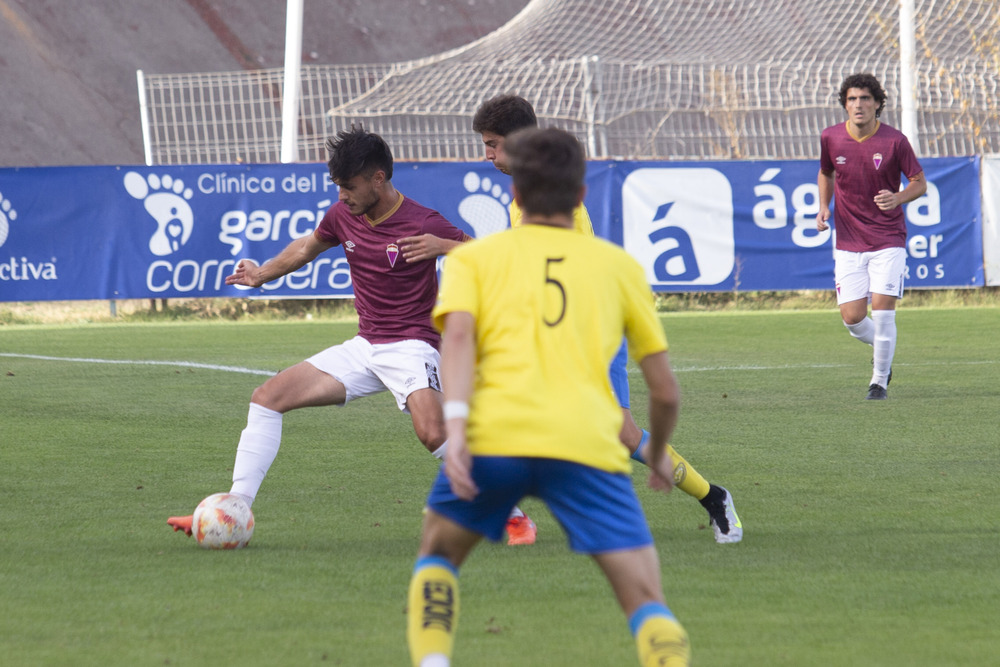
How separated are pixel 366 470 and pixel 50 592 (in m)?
2.57

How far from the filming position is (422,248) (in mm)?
4965

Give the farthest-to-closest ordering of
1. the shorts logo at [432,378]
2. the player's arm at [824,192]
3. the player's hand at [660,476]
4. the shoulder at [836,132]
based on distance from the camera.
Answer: the player's arm at [824,192]
the shoulder at [836,132]
the shorts logo at [432,378]
the player's hand at [660,476]

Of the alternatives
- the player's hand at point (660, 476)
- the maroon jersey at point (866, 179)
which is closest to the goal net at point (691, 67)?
the maroon jersey at point (866, 179)

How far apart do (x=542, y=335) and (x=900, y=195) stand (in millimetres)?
6358

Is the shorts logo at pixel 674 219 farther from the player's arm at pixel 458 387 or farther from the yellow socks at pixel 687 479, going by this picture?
the player's arm at pixel 458 387

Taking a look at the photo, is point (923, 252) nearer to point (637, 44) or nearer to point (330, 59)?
point (637, 44)

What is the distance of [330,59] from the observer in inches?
1409

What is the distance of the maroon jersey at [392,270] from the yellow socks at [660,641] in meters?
2.58

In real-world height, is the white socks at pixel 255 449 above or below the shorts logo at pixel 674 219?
below

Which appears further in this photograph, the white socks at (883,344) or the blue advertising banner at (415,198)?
the blue advertising banner at (415,198)

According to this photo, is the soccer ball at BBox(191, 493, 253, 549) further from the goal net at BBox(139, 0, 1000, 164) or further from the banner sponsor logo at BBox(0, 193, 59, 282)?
the goal net at BBox(139, 0, 1000, 164)

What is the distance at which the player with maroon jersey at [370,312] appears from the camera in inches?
201

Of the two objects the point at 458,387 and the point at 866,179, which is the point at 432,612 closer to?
the point at 458,387

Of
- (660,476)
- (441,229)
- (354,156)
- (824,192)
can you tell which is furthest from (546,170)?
(824,192)
